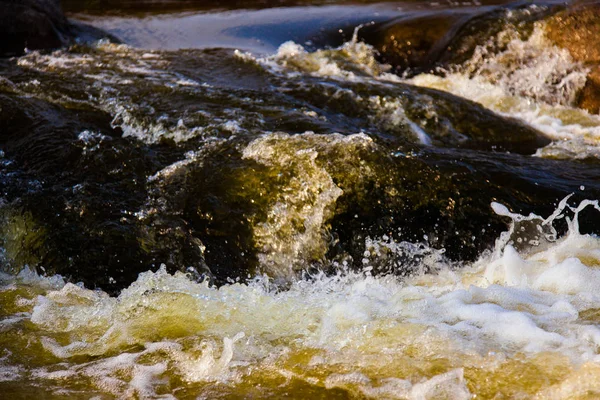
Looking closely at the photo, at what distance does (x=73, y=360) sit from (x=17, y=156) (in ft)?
7.00

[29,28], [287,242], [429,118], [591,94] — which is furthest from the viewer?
[29,28]

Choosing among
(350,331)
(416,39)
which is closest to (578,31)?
(416,39)

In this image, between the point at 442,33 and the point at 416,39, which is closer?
the point at 442,33

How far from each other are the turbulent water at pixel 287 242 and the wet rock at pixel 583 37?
762mm

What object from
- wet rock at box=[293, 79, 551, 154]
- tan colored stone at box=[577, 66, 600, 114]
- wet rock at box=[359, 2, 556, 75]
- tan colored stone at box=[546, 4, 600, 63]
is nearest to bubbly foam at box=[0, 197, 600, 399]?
wet rock at box=[293, 79, 551, 154]

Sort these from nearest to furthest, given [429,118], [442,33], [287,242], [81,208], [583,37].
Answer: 1. [287,242]
2. [81,208]
3. [429,118]
4. [583,37]
5. [442,33]

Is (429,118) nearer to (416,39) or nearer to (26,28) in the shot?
(416,39)

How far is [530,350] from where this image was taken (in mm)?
2797

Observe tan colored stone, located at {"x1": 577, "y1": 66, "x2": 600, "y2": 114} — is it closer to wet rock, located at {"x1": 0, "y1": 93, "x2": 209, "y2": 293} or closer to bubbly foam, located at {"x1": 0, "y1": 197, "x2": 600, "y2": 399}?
bubbly foam, located at {"x1": 0, "y1": 197, "x2": 600, "y2": 399}

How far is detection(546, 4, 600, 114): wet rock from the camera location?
22.6 ft

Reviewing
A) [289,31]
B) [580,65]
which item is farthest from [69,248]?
[289,31]

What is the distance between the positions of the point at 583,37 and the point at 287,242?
4668mm

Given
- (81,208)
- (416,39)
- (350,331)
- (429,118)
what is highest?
(416,39)

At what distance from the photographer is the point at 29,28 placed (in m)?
7.94
